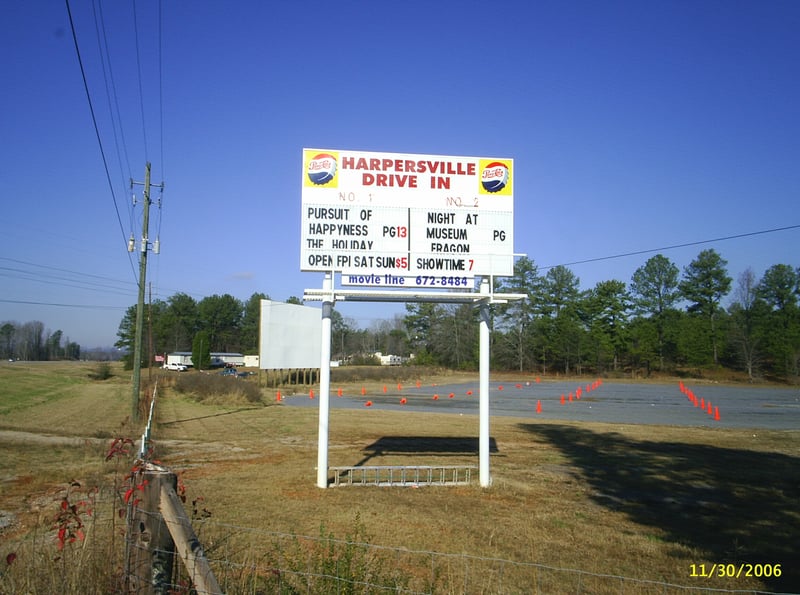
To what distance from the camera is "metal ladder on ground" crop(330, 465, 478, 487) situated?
11008 mm

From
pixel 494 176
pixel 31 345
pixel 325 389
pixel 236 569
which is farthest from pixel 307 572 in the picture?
pixel 31 345

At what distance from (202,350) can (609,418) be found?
6841cm

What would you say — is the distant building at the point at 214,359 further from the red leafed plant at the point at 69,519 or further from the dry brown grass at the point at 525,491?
the red leafed plant at the point at 69,519

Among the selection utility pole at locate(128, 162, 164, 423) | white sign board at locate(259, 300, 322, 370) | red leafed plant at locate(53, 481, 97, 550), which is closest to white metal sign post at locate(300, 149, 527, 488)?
red leafed plant at locate(53, 481, 97, 550)

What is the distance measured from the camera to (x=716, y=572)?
664 centimetres

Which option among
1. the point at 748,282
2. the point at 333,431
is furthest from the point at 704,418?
the point at 748,282

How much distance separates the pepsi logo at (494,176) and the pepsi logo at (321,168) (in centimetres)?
292

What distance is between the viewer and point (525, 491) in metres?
10.8

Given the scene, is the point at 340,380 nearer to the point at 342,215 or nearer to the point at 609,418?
the point at 609,418

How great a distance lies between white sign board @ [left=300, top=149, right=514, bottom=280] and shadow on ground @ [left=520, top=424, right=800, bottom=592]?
4.86 m

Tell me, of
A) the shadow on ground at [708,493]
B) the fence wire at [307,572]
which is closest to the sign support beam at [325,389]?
the fence wire at [307,572]
